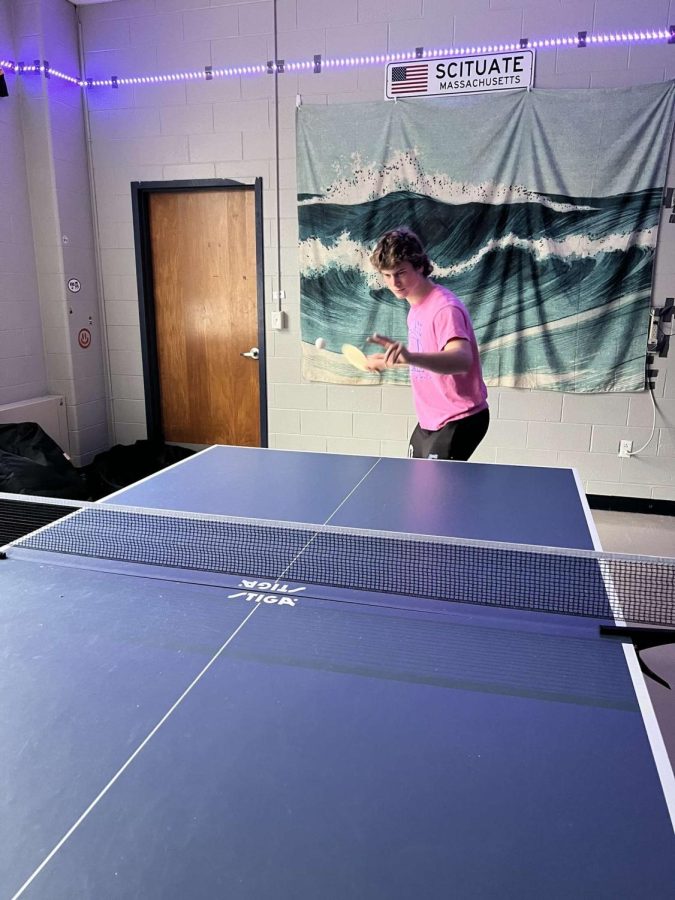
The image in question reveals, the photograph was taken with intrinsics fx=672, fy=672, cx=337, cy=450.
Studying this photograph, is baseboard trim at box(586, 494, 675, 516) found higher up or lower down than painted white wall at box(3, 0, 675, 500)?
lower down

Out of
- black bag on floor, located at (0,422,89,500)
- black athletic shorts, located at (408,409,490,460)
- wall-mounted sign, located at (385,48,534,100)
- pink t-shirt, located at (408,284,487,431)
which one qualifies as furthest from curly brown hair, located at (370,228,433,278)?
black bag on floor, located at (0,422,89,500)

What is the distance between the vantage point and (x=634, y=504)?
4.76 meters

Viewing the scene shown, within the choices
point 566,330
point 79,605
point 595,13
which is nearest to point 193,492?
point 79,605

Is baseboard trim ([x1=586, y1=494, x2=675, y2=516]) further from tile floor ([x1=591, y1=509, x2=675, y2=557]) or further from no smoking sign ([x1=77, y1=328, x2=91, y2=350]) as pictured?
no smoking sign ([x1=77, y1=328, x2=91, y2=350])

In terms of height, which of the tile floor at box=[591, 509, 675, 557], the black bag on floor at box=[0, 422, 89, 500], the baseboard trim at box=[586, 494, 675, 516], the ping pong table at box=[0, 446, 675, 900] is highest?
the ping pong table at box=[0, 446, 675, 900]

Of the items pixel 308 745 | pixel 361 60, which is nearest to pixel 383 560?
pixel 308 745

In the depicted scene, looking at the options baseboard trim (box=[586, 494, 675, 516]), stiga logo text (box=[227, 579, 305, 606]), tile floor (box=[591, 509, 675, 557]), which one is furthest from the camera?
baseboard trim (box=[586, 494, 675, 516])

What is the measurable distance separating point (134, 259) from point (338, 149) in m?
1.85

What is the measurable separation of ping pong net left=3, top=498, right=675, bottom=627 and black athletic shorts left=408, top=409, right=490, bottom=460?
1264mm

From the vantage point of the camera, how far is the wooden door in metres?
5.18

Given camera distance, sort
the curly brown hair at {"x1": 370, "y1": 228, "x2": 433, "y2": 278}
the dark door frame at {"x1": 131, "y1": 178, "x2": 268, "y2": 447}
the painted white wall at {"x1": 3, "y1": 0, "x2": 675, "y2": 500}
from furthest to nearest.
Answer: the dark door frame at {"x1": 131, "y1": 178, "x2": 268, "y2": 447}, the painted white wall at {"x1": 3, "y1": 0, "x2": 675, "y2": 500}, the curly brown hair at {"x1": 370, "y1": 228, "x2": 433, "y2": 278}

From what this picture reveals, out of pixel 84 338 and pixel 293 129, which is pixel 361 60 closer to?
pixel 293 129

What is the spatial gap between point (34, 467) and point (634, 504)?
13.4 feet

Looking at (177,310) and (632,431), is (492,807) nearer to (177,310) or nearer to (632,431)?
(632,431)
